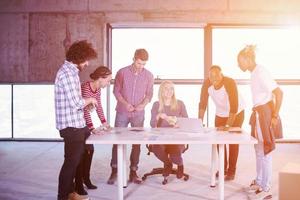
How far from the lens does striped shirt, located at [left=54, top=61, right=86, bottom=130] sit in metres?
4.45

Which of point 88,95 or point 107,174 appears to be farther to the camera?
point 107,174

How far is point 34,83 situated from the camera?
9180 millimetres

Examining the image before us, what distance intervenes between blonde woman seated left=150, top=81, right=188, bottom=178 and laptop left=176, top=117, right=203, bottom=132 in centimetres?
50

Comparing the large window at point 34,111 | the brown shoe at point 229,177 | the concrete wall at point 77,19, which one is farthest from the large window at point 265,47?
the brown shoe at point 229,177

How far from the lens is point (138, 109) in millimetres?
5867

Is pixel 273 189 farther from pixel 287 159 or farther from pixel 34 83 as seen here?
pixel 34 83

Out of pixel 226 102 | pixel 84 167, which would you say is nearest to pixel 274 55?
pixel 226 102

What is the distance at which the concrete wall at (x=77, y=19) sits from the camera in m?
8.99

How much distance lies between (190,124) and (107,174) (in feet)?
5.28

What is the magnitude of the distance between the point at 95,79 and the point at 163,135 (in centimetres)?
103

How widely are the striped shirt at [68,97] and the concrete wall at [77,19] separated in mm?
4631

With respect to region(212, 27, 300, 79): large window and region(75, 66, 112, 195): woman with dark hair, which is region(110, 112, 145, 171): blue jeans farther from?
region(212, 27, 300, 79): large window

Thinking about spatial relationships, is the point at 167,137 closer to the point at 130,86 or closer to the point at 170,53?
the point at 130,86

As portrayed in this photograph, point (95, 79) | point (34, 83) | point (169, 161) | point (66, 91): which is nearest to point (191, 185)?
point (169, 161)
